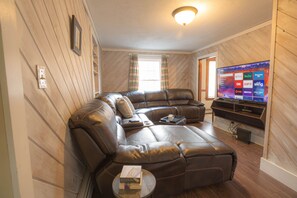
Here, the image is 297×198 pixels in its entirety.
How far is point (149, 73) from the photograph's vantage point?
16.9 ft

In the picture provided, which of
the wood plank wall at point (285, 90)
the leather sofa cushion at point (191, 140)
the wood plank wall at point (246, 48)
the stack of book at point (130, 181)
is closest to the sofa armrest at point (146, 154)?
the leather sofa cushion at point (191, 140)

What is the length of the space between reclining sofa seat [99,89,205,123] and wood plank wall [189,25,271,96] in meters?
1.38

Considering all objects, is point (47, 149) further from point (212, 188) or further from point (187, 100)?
point (187, 100)

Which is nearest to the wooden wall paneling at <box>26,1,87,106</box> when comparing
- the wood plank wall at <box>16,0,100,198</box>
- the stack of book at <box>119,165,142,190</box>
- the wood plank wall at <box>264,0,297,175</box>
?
the wood plank wall at <box>16,0,100,198</box>

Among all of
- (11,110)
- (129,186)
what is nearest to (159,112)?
(129,186)

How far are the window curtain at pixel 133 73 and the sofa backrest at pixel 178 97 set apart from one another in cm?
111

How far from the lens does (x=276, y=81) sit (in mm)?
1760

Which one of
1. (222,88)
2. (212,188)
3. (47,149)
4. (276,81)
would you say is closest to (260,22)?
(222,88)

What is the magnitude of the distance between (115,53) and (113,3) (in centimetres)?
280

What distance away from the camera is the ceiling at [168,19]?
2.07 metres

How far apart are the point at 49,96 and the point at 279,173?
2531 mm

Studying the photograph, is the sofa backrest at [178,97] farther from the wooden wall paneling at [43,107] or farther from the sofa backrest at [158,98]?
the wooden wall paneling at [43,107]

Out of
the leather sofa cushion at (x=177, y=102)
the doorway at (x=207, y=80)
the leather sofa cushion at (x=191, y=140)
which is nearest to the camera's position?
the leather sofa cushion at (x=191, y=140)

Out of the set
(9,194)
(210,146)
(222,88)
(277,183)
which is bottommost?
(277,183)
